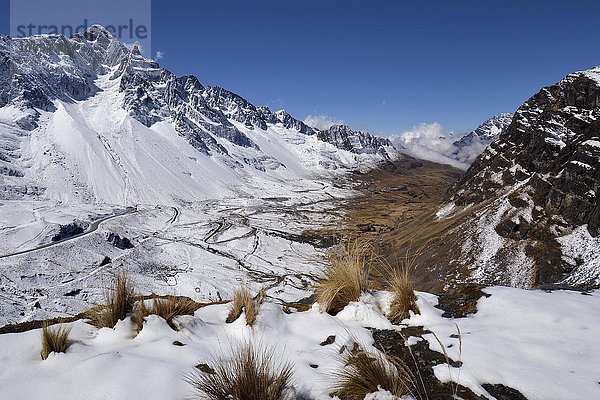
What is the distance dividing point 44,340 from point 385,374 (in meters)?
3.65

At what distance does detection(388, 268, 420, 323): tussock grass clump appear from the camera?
5.15 metres

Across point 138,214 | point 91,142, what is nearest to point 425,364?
point 138,214

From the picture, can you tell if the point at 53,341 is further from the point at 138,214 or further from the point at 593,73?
the point at 138,214

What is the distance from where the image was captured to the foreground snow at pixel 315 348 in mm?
3178

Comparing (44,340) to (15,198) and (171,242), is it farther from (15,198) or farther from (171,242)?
(15,198)

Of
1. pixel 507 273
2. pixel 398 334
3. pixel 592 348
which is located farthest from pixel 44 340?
pixel 507 273

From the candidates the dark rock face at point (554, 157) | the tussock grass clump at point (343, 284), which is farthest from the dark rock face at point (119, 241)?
the dark rock face at point (554, 157)

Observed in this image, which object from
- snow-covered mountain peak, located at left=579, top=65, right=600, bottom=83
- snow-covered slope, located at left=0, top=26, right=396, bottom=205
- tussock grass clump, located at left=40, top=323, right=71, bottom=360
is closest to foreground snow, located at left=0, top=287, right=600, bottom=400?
tussock grass clump, located at left=40, top=323, right=71, bottom=360

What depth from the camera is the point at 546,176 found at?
58.6 m

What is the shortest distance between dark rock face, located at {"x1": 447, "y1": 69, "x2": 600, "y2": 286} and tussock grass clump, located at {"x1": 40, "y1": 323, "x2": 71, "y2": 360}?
4050cm

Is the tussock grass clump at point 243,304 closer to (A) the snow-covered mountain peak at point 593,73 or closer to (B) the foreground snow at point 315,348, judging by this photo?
(B) the foreground snow at point 315,348

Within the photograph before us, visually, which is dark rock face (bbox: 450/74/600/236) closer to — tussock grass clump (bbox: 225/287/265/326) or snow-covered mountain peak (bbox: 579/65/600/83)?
snow-covered mountain peak (bbox: 579/65/600/83)

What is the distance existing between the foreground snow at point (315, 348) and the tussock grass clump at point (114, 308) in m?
0.14

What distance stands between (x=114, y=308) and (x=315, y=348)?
2.77 m
